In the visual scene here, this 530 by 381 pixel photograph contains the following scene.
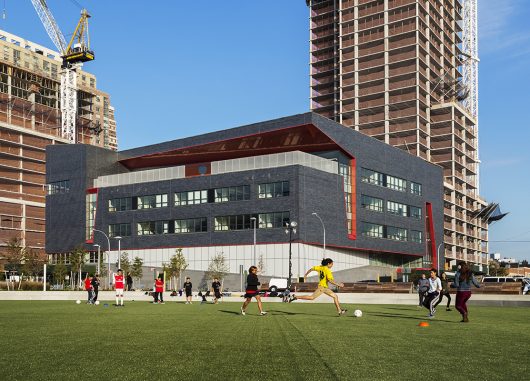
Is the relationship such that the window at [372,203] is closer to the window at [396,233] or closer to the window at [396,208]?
the window at [396,208]

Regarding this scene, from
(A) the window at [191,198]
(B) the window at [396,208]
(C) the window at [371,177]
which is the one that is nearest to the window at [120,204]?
(A) the window at [191,198]

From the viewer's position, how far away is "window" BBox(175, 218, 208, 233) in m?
84.3

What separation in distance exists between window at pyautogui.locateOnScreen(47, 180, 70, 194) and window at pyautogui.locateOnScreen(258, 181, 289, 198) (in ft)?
114

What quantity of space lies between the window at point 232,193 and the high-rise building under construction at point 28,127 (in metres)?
48.8

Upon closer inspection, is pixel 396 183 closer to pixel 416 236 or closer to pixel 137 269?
pixel 416 236

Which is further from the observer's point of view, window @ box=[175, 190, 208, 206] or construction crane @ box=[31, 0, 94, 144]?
construction crane @ box=[31, 0, 94, 144]

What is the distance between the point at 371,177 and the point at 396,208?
7.95m

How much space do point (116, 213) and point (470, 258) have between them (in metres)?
80.7

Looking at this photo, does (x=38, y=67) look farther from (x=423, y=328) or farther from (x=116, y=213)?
(x=423, y=328)

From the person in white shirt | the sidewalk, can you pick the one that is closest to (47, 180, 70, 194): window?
the sidewalk

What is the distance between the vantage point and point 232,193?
82.2 meters

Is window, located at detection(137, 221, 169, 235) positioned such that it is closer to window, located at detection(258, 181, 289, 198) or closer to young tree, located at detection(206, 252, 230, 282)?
young tree, located at detection(206, 252, 230, 282)

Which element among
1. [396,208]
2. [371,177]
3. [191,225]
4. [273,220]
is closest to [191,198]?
[191,225]

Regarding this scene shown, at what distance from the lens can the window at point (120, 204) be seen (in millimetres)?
91500
